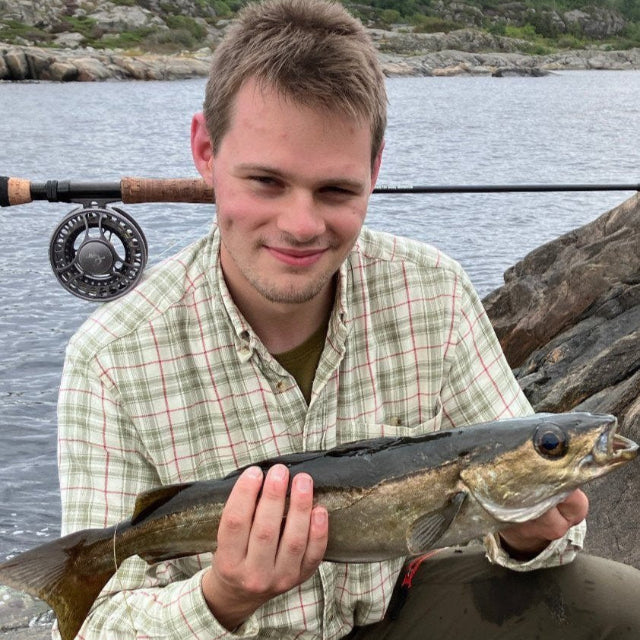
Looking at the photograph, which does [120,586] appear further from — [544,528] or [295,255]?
[544,528]

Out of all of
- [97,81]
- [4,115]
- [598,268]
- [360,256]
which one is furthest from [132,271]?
[97,81]

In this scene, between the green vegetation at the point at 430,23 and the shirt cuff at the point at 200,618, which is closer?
the shirt cuff at the point at 200,618

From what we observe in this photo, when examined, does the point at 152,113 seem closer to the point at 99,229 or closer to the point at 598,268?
the point at 598,268

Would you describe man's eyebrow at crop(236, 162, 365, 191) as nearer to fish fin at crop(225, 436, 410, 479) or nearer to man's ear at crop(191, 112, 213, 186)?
man's ear at crop(191, 112, 213, 186)

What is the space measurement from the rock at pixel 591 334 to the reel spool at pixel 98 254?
8.98ft

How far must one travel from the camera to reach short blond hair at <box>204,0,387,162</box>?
3123 millimetres

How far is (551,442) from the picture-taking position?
9.18 ft

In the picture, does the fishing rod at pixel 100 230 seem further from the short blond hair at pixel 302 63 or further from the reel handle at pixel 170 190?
the short blond hair at pixel 302 63

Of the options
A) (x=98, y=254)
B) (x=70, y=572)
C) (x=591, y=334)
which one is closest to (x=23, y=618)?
(x=98, y=254)

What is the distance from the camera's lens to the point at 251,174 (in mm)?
3158

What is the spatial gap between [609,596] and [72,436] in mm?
2018

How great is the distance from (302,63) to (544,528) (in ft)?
5.77

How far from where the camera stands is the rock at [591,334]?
4977 millimetres

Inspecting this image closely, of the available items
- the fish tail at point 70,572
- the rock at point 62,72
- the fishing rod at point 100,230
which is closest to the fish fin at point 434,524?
the fish tail at point 70,572
